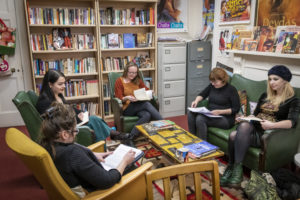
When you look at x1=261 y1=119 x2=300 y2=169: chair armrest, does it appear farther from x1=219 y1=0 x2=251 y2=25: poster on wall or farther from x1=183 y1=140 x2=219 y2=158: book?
x1=219 y1=0 x2=251 y2=25: poster on wall

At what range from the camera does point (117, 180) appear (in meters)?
1.48

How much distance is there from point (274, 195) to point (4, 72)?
4014 mm

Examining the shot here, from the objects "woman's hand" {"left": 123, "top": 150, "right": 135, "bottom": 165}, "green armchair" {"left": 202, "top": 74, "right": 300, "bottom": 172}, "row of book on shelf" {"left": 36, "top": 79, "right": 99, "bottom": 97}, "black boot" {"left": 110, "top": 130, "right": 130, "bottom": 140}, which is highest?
"row of book on shelf" {"left": 36, "top": 79, "right": 99, "bottom": 97}

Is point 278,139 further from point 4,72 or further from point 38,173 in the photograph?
point 4,72

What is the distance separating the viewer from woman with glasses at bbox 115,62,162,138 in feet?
11.2

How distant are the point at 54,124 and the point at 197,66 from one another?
11.7ft

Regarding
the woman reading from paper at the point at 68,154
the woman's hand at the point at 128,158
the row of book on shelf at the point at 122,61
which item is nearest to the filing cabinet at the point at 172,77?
the row of book on shelf at the point at 122,61

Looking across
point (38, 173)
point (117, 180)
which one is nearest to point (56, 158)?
point (38, 173)

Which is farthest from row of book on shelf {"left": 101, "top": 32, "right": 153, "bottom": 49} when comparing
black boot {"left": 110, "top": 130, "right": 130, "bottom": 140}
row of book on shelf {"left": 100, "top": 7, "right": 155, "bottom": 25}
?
black boot {"left": 110, "top": 130, "right": 130, "bottom": 140}

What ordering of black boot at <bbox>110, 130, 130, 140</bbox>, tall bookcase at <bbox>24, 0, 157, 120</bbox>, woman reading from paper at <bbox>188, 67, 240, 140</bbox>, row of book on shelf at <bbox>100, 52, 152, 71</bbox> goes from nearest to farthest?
woman reading from paper at <bbox>188, 67, 240, 140</bbox>
black boot at <bbox>110, 130, 130, 140</bbox>
tall bookcase at <bbox>24, 0, 157, 120</bbox>
row of book on shelf at <bbox>100, 52, 152, 71</bbox>

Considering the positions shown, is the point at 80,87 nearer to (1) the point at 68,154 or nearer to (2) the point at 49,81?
(2) the point at 49,81

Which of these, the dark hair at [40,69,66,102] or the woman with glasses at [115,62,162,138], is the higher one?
the dark hair at [40,69,66,102]

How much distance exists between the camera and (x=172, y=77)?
445 cm

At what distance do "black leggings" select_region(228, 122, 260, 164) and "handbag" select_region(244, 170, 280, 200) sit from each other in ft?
0.89
